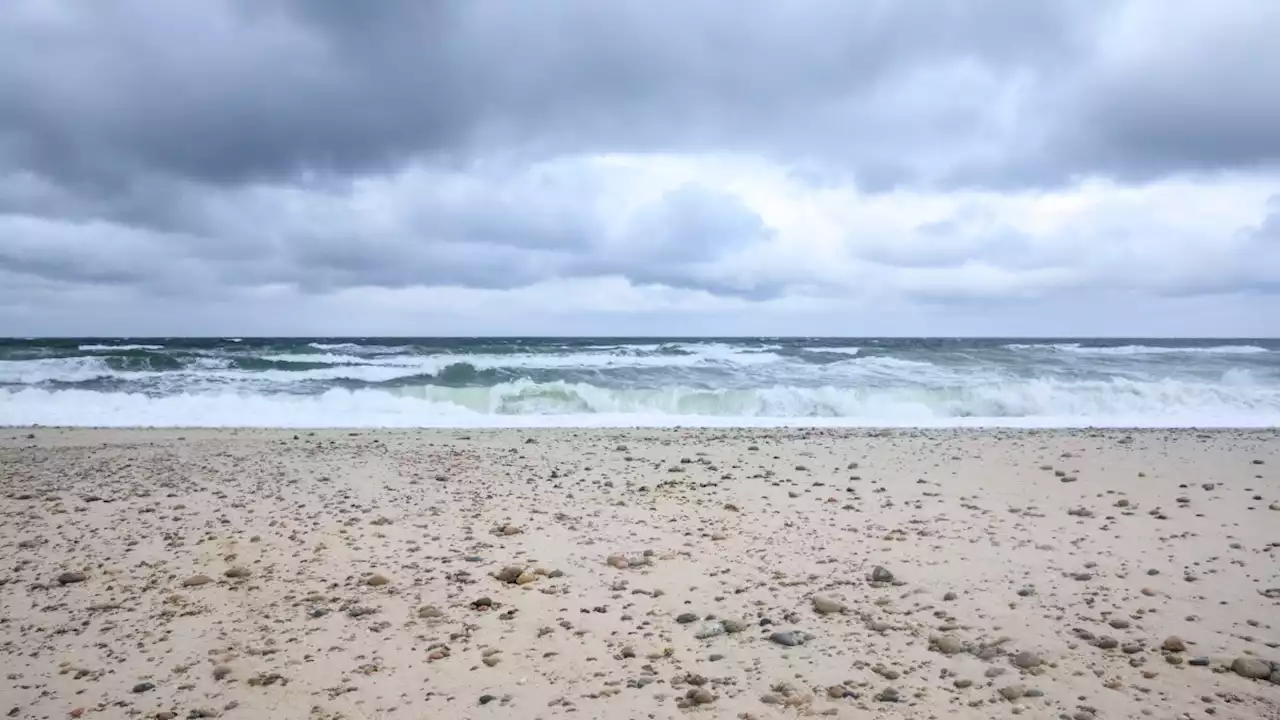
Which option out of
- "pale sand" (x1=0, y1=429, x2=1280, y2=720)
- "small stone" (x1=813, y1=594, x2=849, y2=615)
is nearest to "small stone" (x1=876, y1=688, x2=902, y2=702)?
"pale sand" (x1=0, y1=429, x2=1280, y2=720)

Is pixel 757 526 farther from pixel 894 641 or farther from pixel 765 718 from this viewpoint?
pixel 765 718

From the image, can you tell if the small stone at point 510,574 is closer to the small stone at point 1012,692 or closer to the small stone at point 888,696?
the small stone at point 888,696

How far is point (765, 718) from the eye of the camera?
325cm

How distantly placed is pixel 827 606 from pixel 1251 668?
75.6 inches

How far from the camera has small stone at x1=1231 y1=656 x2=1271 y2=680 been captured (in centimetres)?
347

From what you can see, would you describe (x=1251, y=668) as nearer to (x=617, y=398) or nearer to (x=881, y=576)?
(x=881, y=576)

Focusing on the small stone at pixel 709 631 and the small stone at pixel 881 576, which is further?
the small stone at pixel 881 576

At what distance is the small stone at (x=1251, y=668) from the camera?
3.47 meters

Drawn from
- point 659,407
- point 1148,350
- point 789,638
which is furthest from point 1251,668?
point 1148,350

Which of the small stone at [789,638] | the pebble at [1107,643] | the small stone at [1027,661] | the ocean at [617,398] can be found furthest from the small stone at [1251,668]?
the ocean at [617,398]

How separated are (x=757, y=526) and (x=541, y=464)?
356 cm

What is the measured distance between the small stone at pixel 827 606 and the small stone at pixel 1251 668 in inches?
70.2

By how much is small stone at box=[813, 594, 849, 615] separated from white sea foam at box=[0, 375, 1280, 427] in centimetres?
971

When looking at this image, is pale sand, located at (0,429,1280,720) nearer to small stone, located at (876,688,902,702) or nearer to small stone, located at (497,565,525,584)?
small stone, located at (876,688,902,702)
